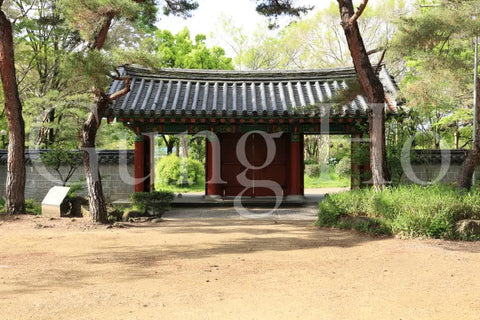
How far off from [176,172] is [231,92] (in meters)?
7.52

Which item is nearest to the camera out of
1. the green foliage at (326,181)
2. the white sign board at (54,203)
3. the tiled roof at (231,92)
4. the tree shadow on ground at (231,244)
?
the tree shadow on ground at (231,244)

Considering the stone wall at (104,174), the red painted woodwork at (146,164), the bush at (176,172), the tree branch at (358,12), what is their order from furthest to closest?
the bush at (176,172), the stone wall at (104,174), the red painted woodwork at (146,164), the tree branch at (358,12)

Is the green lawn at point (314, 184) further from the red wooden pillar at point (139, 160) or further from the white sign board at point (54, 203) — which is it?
→ the white sign board at point (54, 203)

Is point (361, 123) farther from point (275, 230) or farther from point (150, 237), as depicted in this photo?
point (150, 237)

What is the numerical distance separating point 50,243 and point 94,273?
7.91ft

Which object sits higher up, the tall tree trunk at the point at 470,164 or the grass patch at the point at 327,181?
the tall tree trunk at the point at 470,164

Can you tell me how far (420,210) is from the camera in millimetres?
7148

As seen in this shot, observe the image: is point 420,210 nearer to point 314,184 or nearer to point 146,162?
point 146,162

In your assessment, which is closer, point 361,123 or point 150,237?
point 150,237

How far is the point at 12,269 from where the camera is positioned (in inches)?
212

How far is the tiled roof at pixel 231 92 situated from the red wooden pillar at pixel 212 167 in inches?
58.1

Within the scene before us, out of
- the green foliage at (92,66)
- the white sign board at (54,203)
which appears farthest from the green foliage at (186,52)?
the green foliage at (92,66)

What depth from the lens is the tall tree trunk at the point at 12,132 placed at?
32.8ft

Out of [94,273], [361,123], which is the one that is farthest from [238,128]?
[94,273]
